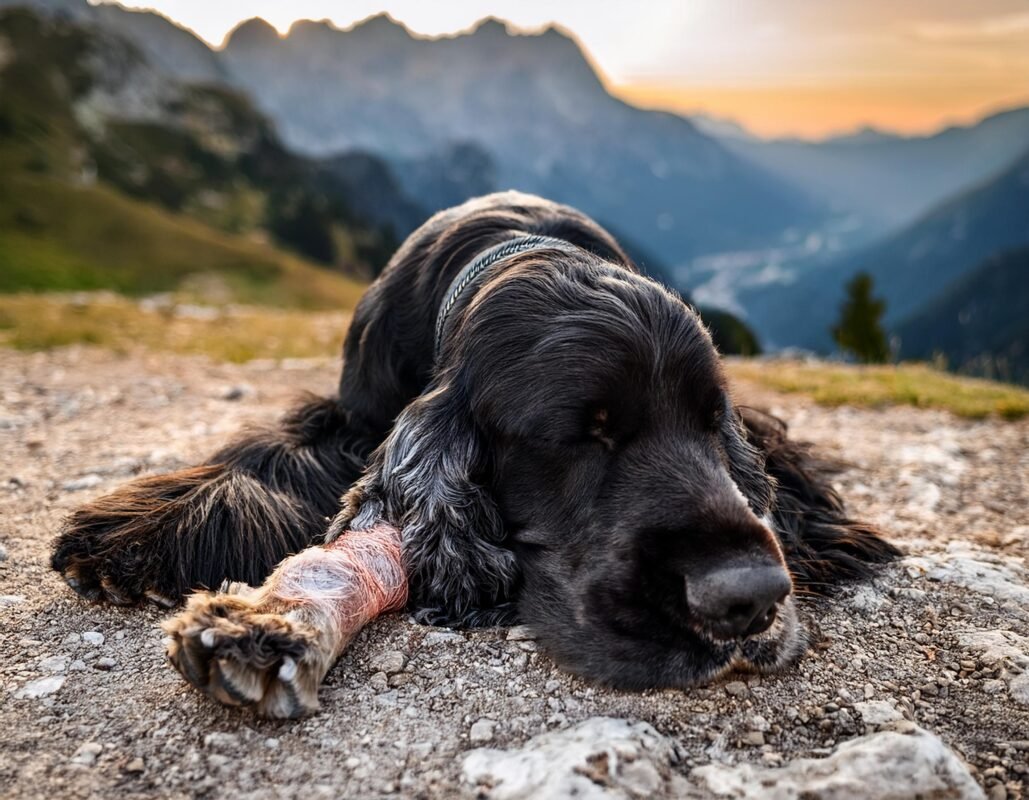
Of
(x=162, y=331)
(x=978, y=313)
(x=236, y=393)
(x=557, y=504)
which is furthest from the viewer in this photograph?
(x=978, y=313)

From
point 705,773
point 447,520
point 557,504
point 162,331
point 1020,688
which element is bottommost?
point 162,331

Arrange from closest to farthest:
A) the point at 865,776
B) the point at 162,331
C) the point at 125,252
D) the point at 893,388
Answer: the point at 865,776 → the point at 893,388 → the point at 162,331 → the point at 125,252

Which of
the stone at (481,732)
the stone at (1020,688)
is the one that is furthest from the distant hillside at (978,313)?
the stone at (481,732)

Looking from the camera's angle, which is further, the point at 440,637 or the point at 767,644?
the point at 440,637

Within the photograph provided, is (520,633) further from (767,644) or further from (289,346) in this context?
(289,346)

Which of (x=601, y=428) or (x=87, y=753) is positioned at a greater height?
(x=601, y=428)

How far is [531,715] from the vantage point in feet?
8.49

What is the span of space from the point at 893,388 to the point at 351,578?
6.70m

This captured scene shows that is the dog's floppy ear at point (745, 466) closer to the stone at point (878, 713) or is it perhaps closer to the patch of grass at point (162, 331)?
the stone at point (878, 713)

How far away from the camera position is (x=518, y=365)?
309 centimetres

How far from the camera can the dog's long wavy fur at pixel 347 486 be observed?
10.9 feet

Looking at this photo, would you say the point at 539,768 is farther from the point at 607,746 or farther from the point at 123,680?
the point at 123,680

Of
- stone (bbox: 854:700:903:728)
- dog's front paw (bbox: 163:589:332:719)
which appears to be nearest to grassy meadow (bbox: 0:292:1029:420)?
stone (bbox: 854:700:903:728)

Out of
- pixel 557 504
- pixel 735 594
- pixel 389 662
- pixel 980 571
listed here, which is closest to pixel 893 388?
pixel 980 571
